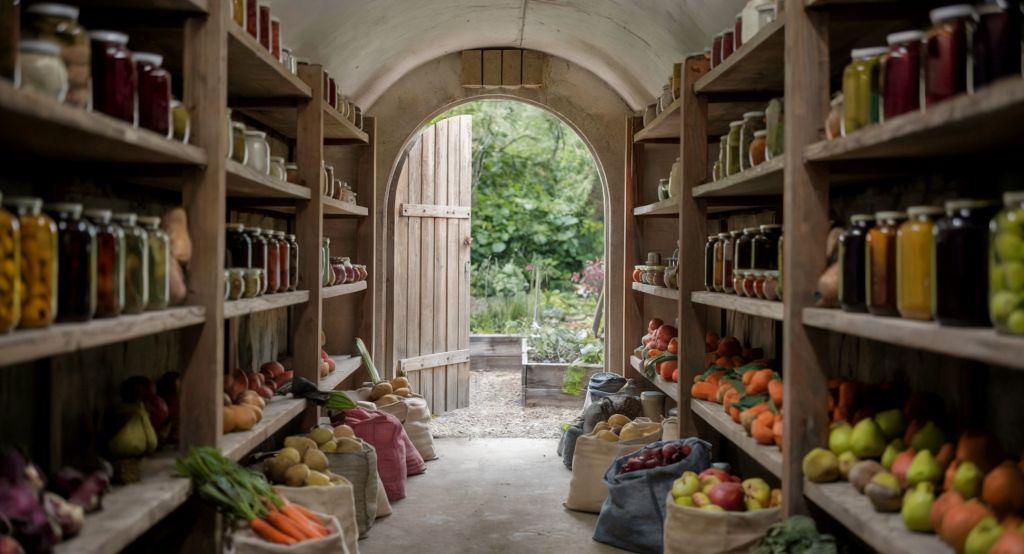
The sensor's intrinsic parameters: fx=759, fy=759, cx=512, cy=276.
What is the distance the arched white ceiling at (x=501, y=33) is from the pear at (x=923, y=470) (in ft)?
7.60

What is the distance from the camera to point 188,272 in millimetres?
2508

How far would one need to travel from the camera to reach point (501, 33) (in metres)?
5.80

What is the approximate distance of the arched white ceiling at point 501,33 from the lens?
4199 millimetres

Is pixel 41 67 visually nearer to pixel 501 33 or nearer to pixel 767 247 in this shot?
pixel 767 247

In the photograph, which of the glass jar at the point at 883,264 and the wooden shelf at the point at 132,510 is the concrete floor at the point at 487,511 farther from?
the glass jar at the point at 883,264

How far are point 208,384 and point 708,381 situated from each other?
2354 millimetres

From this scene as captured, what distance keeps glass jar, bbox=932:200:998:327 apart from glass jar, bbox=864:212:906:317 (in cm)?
25

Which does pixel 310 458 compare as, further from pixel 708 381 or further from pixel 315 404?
pixel 708 381

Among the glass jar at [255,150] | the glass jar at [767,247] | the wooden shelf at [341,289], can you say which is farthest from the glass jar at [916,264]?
the wooden shelf at [341,289]

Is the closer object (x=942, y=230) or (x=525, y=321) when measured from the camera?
(x=942, y=230)

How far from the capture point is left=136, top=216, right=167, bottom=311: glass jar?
2.23 m

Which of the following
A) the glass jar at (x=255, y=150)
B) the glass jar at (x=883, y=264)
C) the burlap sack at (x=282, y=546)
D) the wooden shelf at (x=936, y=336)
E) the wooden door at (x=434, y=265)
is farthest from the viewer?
the wooden door at (x=434, y=265)

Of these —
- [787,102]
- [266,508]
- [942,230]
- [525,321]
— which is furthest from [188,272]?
[525,321]

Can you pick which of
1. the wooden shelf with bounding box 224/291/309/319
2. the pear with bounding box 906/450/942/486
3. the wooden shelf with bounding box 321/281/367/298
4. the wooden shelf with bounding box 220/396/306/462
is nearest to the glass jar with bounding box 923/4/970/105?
the pear with bounding box 906/450/942/486
